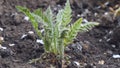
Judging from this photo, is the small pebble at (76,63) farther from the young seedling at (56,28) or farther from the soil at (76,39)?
the young seedling at (56,28)

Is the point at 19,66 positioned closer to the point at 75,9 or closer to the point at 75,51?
the point at 75,51

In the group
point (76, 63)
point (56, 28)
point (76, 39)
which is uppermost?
point (76, 39)

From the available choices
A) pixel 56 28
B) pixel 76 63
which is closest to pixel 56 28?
pixel 56 28

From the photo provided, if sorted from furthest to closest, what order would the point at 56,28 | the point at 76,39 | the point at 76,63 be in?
the point at 76,39, the point at 76,63, the point at 56,28

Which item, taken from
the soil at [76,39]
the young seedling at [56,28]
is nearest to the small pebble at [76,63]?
the soil at [76,39]

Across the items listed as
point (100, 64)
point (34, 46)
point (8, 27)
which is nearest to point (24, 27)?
point (8, 27)

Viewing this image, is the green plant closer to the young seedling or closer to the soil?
the young seedling

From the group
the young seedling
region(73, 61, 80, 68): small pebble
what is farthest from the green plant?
region(73, 61, 80, 68): small pebble

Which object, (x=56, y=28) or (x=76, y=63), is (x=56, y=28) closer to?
(x=56, y=28)
